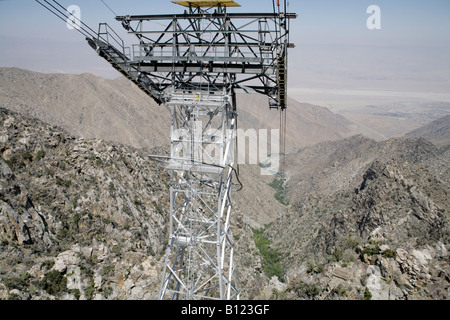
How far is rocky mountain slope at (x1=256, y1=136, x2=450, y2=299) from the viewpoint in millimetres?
15930

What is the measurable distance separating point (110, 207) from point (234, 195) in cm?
5568

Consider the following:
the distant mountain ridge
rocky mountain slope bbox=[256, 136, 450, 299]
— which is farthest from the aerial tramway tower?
the distant mountain ridge

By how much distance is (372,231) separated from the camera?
32.3 m

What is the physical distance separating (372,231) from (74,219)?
23020 millimetres

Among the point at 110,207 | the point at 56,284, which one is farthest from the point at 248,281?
the point at 56,284

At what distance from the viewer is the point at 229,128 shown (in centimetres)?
1306

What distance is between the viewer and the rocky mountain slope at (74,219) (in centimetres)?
1966

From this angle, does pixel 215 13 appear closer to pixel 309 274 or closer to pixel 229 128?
pixel 229 128

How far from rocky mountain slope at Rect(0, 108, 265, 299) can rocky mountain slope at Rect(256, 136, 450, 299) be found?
9774mm

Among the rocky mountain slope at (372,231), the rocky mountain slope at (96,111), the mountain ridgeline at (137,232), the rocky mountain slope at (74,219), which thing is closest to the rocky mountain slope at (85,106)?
the rocky mountain slope at (96,111)

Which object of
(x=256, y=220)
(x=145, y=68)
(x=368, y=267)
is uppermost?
(x=145, y=68)

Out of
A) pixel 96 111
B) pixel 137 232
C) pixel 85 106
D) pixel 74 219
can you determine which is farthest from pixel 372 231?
pixel 85 106

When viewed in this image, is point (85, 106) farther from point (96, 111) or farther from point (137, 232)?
point (137, 232)

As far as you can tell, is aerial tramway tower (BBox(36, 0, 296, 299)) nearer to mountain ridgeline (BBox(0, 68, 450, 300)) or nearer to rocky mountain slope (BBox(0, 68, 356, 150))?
mountain ridgeline (BBox(0, 68, 450, 300))
